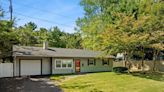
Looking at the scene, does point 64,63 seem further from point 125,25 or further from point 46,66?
point 125,25

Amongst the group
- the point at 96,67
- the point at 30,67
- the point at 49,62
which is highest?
the point at 49,62

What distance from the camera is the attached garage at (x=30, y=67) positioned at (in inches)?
1127

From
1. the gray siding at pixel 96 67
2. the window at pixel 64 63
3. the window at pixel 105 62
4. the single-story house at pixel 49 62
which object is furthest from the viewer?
the window at pixel 105 62

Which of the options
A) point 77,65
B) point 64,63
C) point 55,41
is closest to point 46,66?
point 64,63

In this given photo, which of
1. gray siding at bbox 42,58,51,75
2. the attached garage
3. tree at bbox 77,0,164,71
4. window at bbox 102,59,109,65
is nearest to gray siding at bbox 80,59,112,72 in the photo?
window at bbox 102,59,109,65

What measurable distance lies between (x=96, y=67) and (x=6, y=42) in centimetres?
1694

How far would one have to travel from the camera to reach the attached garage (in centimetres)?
2864

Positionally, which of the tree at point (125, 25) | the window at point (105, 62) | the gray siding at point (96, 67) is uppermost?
the tree at point (125, 25)

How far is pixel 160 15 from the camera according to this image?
32.9 metres

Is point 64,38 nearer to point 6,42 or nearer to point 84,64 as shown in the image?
point 84,64

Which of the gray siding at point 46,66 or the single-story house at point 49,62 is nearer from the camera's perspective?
the single-story house at point 49,62

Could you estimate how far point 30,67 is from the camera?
96.4ft

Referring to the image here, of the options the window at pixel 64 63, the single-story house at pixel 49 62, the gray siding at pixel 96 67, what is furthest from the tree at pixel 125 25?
the window at pixel 64 63

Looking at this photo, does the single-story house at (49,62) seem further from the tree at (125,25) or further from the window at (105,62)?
the tree at (125,25)
